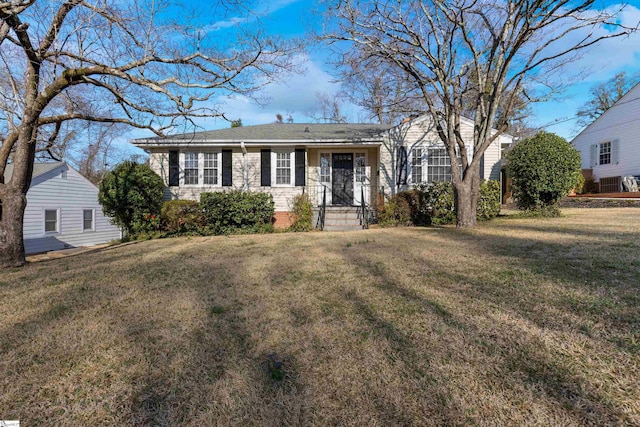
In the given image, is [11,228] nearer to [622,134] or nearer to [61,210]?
[61,210]

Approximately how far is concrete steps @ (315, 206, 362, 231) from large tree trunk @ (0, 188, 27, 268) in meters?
7.54

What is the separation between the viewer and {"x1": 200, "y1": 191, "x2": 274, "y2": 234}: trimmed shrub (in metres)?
10.1

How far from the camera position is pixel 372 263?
509cm

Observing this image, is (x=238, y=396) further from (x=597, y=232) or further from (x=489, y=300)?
(x=597, y=232)

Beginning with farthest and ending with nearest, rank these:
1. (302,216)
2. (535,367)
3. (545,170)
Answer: (302,216) < (545,170) < (535,367)

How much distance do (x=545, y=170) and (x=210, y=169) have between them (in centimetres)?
1135

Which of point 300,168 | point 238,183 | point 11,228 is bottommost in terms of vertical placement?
point 11,228

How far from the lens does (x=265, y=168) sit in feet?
39.3

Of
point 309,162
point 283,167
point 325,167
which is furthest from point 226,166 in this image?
point 325,167

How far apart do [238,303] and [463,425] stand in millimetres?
2539

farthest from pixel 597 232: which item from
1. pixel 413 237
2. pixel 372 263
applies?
pixel 372 263

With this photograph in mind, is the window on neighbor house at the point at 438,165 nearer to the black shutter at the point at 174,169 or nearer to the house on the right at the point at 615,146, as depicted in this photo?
the black shutter at the point at 174,169

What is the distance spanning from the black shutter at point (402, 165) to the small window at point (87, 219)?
17.0m

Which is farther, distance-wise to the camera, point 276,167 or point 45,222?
point 45,222
